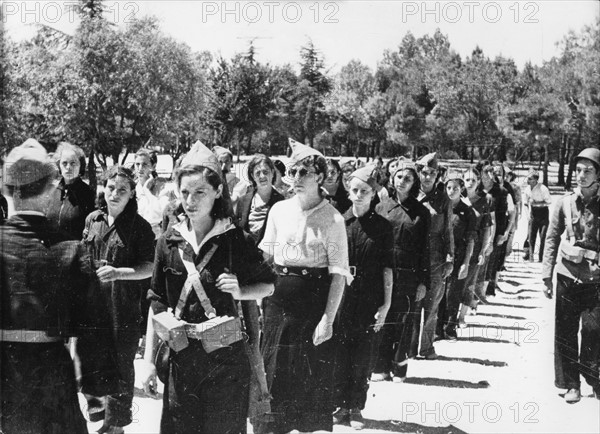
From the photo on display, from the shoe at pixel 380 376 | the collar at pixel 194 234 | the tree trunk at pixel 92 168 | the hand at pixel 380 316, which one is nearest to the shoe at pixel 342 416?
the hand at pixel 380 316

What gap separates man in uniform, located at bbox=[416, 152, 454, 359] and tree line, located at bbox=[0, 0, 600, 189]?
3.14 ft

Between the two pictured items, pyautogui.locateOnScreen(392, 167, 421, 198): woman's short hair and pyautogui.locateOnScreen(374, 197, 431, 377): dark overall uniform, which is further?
pyautogui.locateOnScreen(392, 167, 421, 198): woman's short hair

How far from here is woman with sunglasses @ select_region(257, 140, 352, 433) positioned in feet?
14.3

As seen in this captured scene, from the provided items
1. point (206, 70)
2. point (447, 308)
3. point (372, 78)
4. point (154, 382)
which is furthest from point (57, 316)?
point (447, 308)

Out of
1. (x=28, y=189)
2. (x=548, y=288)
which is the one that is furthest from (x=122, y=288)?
(x=548, y=288)

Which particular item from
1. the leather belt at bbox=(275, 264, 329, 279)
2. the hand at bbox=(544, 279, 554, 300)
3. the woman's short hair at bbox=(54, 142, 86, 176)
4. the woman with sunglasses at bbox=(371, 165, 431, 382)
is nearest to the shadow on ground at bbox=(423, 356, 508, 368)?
the woman with sunglasses at bbox=(371, 165, 431, 382)

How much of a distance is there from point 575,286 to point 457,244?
222 centimetres

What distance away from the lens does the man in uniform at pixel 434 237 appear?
6652 mm

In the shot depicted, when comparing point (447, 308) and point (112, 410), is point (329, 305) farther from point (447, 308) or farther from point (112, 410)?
point (447, 308)

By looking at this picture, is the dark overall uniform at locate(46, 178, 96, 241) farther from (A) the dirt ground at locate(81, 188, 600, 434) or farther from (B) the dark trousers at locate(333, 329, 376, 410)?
(B) the dark trousers at locate(333, 329, 376, 410)

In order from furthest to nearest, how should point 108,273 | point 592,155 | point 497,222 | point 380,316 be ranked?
point 497,222 < point 592,155 < point 380,316 < point 108,273

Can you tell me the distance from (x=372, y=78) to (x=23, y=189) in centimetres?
459

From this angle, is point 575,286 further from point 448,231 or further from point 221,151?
point 221,151

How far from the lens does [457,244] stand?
25.2ft
